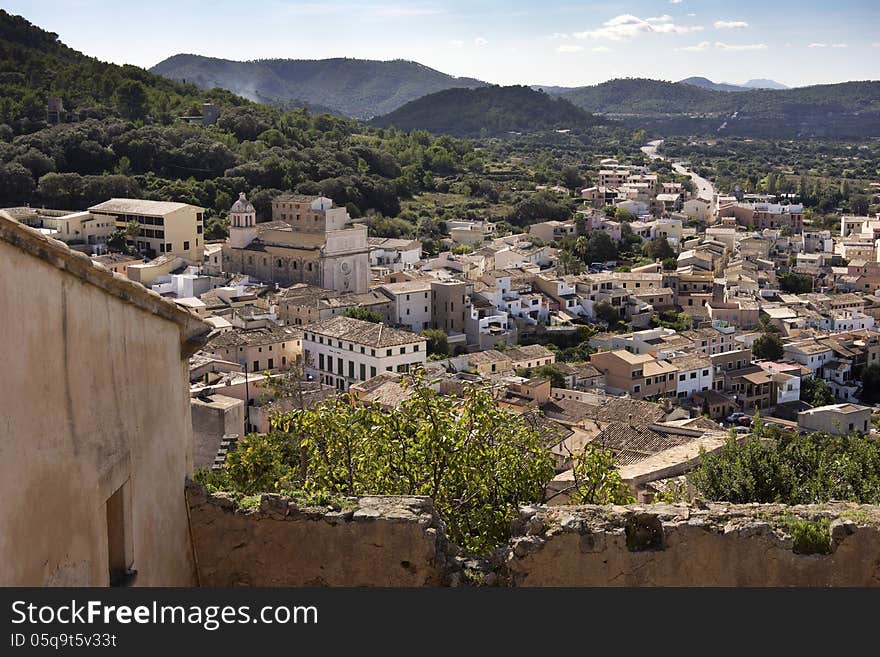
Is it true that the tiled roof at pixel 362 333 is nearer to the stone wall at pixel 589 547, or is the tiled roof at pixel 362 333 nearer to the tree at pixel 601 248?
the stone wall at pixel 589 547

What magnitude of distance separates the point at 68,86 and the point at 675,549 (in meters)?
76.9

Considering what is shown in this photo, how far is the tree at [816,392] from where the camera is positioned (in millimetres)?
43469

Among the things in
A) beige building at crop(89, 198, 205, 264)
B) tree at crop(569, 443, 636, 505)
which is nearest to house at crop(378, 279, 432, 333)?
beige building at crop(89, 198, 205, 264)

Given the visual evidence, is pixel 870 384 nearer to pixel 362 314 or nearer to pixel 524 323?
pixel 524 323

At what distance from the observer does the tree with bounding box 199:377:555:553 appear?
8.92 m

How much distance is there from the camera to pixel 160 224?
5203 centimetres

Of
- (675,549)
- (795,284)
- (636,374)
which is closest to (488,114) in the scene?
(795,284)

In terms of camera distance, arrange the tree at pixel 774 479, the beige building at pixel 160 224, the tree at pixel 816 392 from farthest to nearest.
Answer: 1. the beige building at pixel 160 224
2. the tree at pixel 816 392
3. the tree at pixel 774 479

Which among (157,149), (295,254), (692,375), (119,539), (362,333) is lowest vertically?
(692,375)

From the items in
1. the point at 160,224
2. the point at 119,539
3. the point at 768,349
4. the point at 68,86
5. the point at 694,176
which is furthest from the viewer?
the point at 694,176

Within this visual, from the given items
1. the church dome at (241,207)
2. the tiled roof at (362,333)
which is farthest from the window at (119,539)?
the church dome at (241,207)

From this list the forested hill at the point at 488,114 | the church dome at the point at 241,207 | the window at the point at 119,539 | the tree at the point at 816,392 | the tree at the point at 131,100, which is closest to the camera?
the window at the point at 119,539

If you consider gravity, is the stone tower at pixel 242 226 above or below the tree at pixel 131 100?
below

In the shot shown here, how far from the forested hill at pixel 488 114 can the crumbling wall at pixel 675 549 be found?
164 meters
